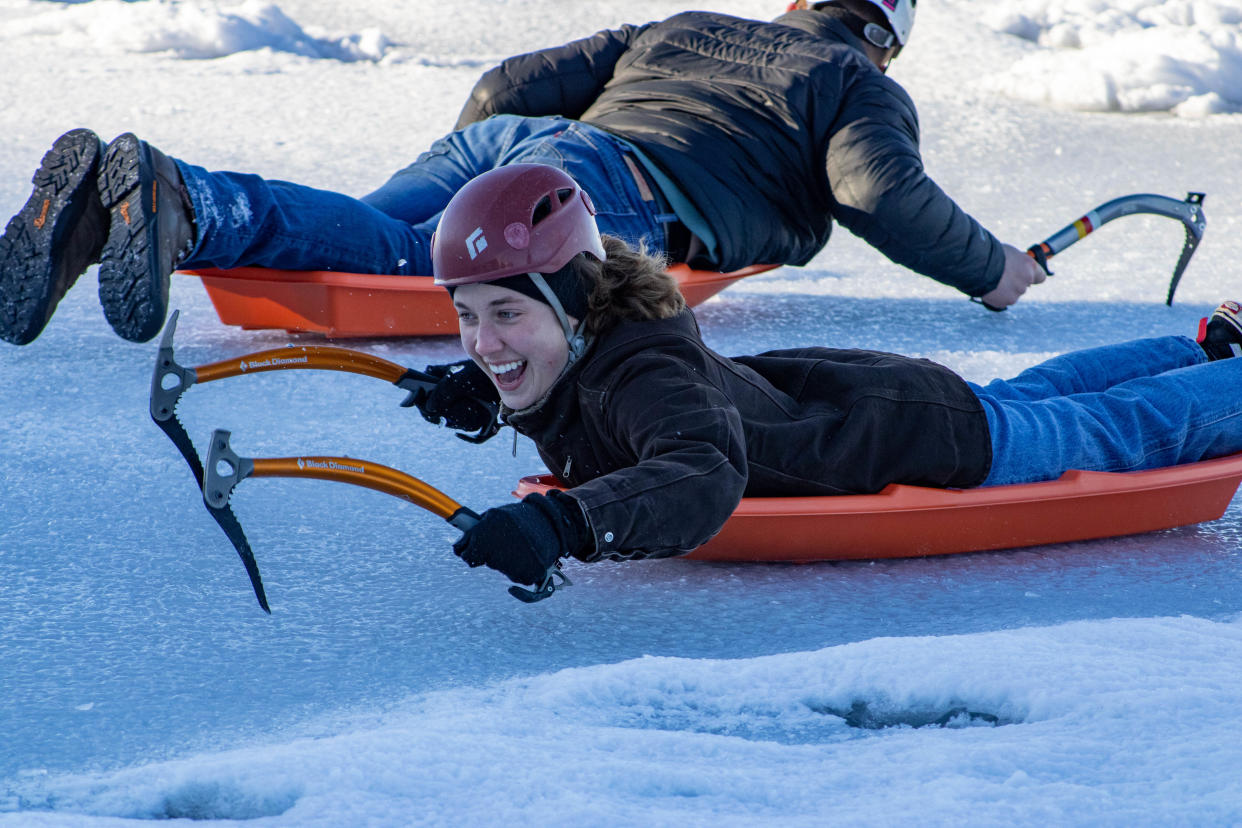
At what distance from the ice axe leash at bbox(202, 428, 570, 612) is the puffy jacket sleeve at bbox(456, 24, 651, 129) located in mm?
2167

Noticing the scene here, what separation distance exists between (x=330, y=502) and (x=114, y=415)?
0.63m

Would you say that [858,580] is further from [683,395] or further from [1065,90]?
[1065,90]

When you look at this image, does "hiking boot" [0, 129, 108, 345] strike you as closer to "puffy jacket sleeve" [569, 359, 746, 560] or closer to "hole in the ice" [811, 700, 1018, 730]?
"puffy jacket sleeve" [569, 359, 746, 560]

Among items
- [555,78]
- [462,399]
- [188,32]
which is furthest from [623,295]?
[188,32]

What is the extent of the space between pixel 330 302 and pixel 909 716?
179cm

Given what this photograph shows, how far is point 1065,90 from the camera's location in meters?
5.66

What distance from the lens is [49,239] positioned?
7.26 feet

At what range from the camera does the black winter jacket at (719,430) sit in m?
1.51

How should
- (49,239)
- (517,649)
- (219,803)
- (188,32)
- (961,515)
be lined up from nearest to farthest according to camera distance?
(219,803) → (517,649) → (961,515) → (49,239) → (188,32)

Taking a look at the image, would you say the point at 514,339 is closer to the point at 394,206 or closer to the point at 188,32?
the point at 394,206

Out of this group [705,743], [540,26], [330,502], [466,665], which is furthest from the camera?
[540,26]

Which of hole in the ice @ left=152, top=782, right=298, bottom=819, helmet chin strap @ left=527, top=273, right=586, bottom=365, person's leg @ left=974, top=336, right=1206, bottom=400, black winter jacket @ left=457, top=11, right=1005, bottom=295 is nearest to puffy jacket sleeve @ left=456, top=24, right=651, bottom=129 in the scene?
black winter jacket @ left=457, top=11, right=1005, bottom=295

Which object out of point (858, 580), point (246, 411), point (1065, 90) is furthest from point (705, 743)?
point (1065, 90)

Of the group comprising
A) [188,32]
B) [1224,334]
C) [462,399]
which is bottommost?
[462,399]
